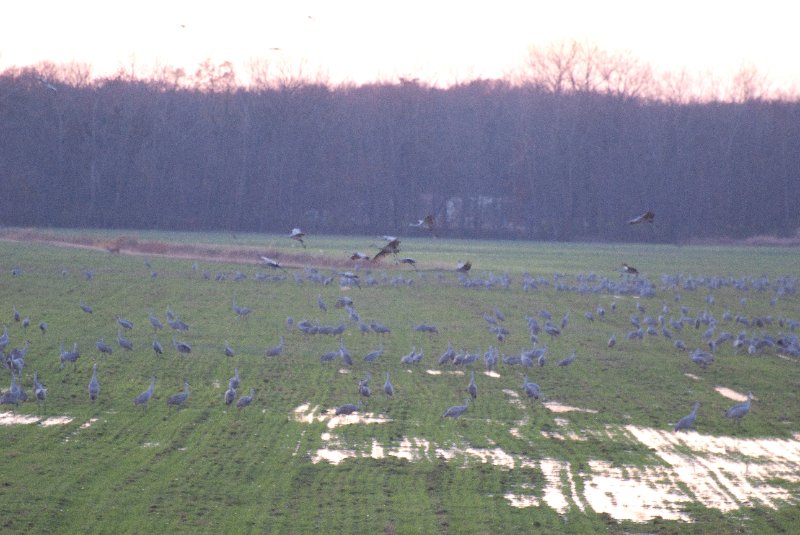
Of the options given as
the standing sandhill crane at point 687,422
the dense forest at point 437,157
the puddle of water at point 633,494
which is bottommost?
the puddle of water at point 633,494

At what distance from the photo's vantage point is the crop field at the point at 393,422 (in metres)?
11.5

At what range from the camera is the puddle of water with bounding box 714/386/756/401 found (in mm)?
19172

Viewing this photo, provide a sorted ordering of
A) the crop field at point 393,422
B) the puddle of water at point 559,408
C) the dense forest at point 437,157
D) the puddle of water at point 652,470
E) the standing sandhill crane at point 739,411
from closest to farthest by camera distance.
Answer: the crop field at point 393,422, the puddle of water at point 652,470, the standing sandhill crane at point 739,411, the puddle of water at point 559,408, the dense forest at point 437,157

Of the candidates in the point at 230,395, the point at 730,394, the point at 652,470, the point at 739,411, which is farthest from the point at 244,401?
the point at 730,394

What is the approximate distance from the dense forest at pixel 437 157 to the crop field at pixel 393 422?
62704 mm

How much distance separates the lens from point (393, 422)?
15.9 metres

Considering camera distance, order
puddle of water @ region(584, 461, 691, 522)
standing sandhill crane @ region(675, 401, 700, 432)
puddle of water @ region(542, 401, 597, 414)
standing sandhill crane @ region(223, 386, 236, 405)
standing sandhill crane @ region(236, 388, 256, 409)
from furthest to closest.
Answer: puddle of water @ region(542, 401, 597, 414) < standing sandhill crane @ region(223, 386, 236, 405) < standing sandhill crane @ region(236, 388, 256, 409) < standing sandhill crane @ region(675, 401, 700, 432) < puddle of water @ region(584, 461, 691, 522)

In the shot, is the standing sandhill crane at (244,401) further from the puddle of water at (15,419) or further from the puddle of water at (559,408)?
the puddle of water at (559,408)

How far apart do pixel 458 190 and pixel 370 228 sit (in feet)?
33.2

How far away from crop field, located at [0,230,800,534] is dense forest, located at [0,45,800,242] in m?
62.7

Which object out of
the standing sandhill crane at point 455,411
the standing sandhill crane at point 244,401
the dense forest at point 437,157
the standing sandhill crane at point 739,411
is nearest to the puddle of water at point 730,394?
the standing sandhill crane at point 739,411

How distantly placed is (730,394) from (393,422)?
701cm

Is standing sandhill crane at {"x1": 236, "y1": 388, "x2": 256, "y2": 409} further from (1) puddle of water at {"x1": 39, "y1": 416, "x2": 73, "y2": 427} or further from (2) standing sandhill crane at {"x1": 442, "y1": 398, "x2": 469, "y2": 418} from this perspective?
(2) standing sandhill crane at {"x1": 442, "y1": 398, "x2": 469, "y2": 418}

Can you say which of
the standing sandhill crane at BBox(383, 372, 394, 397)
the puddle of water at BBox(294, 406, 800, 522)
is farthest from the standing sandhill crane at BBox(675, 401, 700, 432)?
the standing sandhill crane at BBox(383, 372, 394, 397)
